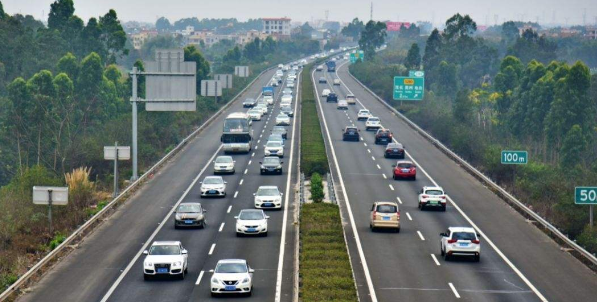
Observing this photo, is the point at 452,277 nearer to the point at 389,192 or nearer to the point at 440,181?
the point at 389,192

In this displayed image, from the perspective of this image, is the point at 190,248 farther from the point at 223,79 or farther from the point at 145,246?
the point at 223,79

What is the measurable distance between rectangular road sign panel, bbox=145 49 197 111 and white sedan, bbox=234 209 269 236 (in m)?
19.8

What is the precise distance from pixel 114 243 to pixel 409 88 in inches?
2806

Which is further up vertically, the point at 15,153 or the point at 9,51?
the point at 9,51

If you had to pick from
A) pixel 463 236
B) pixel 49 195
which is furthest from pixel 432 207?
pixel 49 195

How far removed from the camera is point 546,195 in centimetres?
6297

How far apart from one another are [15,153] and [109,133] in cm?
1504

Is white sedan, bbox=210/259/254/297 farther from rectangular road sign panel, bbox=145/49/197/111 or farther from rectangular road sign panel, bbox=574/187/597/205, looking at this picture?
rectangular road sign panel, bbox=145/49/197/111

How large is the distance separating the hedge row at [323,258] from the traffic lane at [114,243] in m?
7.31

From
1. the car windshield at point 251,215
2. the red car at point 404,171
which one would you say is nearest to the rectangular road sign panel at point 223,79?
the red car at point 404,171

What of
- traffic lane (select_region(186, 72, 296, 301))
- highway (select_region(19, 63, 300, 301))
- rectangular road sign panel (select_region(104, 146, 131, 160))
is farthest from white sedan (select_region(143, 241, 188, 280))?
rectangular road sign panel (select_region(104, 146, 131, 160))

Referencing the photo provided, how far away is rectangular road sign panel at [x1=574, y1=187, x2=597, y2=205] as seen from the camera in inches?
1789

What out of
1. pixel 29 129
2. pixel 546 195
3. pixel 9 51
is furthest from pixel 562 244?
pixel 9 51

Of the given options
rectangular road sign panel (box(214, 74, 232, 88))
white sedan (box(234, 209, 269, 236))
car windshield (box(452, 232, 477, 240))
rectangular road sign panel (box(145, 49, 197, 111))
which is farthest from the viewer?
rectangular road sign panel (box(214, 74, 232, 88))
